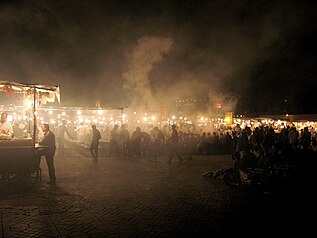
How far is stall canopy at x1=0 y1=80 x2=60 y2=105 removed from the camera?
839cm

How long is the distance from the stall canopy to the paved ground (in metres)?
2.67

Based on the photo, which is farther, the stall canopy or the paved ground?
the stall canopy

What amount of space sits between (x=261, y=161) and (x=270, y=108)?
1310 inches

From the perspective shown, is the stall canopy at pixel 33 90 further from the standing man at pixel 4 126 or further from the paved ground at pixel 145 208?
the paved ground at pixel 145 208

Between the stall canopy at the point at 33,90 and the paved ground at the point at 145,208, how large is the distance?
2.67 metres

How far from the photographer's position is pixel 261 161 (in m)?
8.98

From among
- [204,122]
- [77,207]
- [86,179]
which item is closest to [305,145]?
[86,179]

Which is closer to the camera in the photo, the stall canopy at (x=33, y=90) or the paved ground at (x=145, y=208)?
the paved ground at (x=145, y=208)

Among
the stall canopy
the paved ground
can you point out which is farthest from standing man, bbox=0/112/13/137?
the paved ground

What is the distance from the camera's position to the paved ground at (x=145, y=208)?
16.7 feet

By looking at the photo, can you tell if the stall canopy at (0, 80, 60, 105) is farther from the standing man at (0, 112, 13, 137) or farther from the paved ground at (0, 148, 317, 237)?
the paved ground at (0, 148, 317, 237)

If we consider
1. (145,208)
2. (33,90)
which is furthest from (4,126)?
(145,208)

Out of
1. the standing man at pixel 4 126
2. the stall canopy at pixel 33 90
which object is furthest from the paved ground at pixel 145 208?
the stall canopy at pixel 33 90

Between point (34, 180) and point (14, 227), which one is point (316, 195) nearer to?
point (14, 227)
